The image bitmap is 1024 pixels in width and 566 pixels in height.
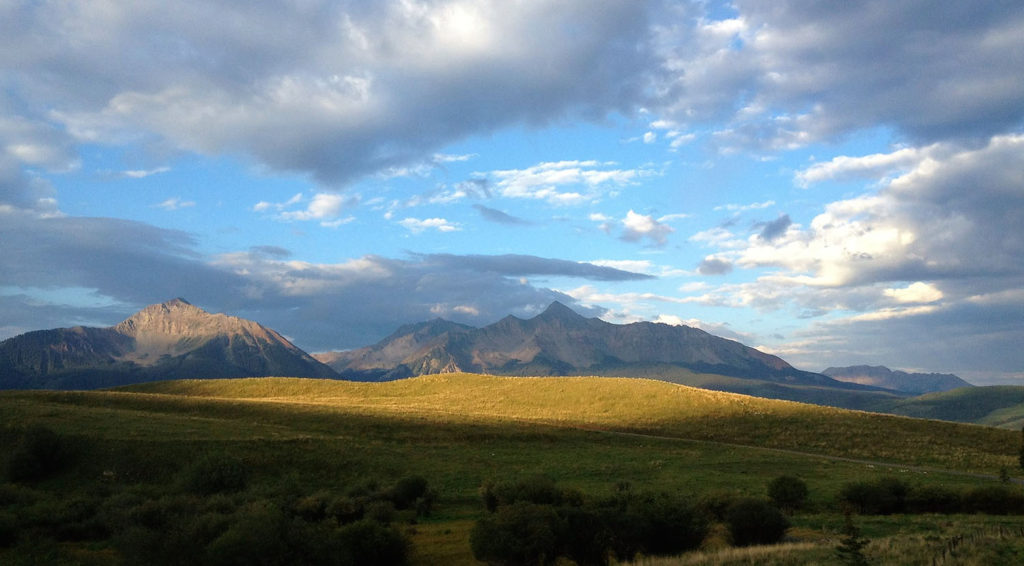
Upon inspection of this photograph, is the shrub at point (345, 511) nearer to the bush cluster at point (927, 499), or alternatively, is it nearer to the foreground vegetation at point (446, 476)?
the foreground vegetation at point (446, 476)

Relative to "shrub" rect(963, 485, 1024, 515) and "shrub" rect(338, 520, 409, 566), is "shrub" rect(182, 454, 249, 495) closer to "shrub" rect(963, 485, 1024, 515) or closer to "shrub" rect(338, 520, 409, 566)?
"shrub" rect(338, 520, 409, 566)

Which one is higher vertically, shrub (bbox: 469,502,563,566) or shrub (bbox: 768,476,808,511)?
shrub (bbox: 469,502,563,566)

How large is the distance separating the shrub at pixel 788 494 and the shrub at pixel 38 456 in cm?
4220

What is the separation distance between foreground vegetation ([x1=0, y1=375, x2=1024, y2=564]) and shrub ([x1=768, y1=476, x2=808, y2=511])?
6.2 inches

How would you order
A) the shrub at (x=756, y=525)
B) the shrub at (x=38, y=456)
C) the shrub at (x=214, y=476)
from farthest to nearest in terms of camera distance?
the shrub at (x=38, y=456) → the shrub at (x=214, y=476) → the shrub at (x=756, y=525)

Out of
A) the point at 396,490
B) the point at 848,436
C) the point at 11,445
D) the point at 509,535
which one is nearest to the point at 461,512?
the point at 396,490

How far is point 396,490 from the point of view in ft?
101

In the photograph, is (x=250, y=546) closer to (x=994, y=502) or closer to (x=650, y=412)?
(x=994, y=502)

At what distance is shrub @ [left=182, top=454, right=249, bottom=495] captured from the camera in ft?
101

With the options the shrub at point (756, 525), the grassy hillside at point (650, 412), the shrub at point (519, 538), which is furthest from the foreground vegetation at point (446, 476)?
the grassy hillside at point (650, 412)

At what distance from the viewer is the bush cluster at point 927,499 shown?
2936 cm

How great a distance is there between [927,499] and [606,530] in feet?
69.4

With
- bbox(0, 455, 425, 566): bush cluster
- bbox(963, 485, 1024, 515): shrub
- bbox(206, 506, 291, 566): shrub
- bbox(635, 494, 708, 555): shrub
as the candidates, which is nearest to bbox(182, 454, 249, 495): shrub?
bbox(0, 455, 425, 566): bush cluster

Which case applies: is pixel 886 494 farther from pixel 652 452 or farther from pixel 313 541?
pixel 313 541
